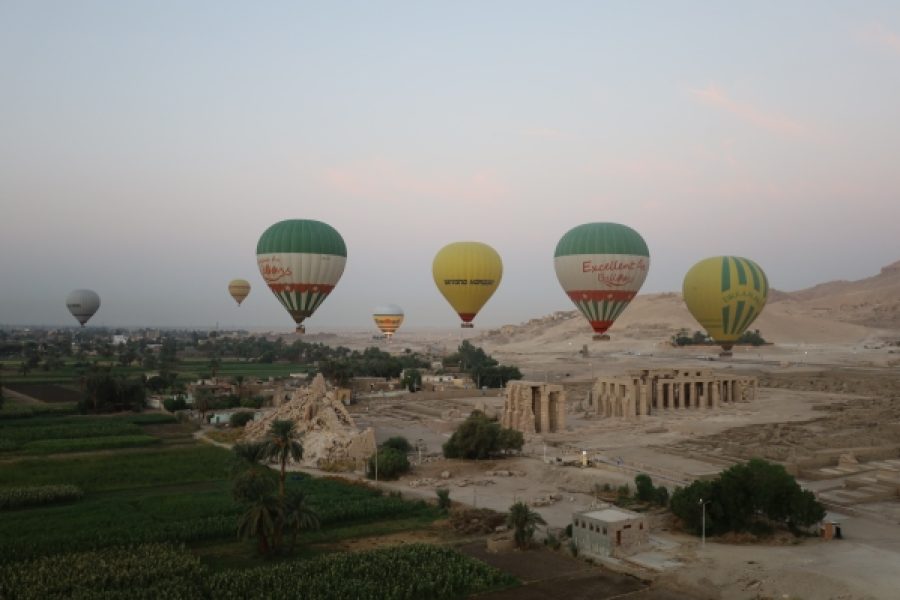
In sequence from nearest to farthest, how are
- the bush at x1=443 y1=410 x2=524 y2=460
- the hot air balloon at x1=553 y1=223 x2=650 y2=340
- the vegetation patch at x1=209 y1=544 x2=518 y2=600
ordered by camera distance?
1. the vegetation patch at x1=209 y1=544 x2=518 y2=600
2. the bush at x1=443 y1=410 x2=524 y2=460
3. the hot air balloon at x1=553 y1=223 x2=650 y2=340

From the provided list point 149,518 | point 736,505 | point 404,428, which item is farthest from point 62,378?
point 736,505

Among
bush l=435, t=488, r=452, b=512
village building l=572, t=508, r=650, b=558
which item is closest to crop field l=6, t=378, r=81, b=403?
bush l=435, t=488, r=452, b=512

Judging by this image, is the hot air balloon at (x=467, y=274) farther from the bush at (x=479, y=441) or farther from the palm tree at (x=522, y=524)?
the palm tree at (x=522, y=524)

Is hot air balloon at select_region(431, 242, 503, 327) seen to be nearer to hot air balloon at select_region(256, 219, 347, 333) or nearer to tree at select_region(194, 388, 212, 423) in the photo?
hot air balloon at select_region(256, 219, 347, 333)

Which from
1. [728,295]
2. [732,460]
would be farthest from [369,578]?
[728,295]

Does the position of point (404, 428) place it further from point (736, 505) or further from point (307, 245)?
point (736, 505)

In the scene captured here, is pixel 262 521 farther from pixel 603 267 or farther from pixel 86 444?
pixel 603 267
